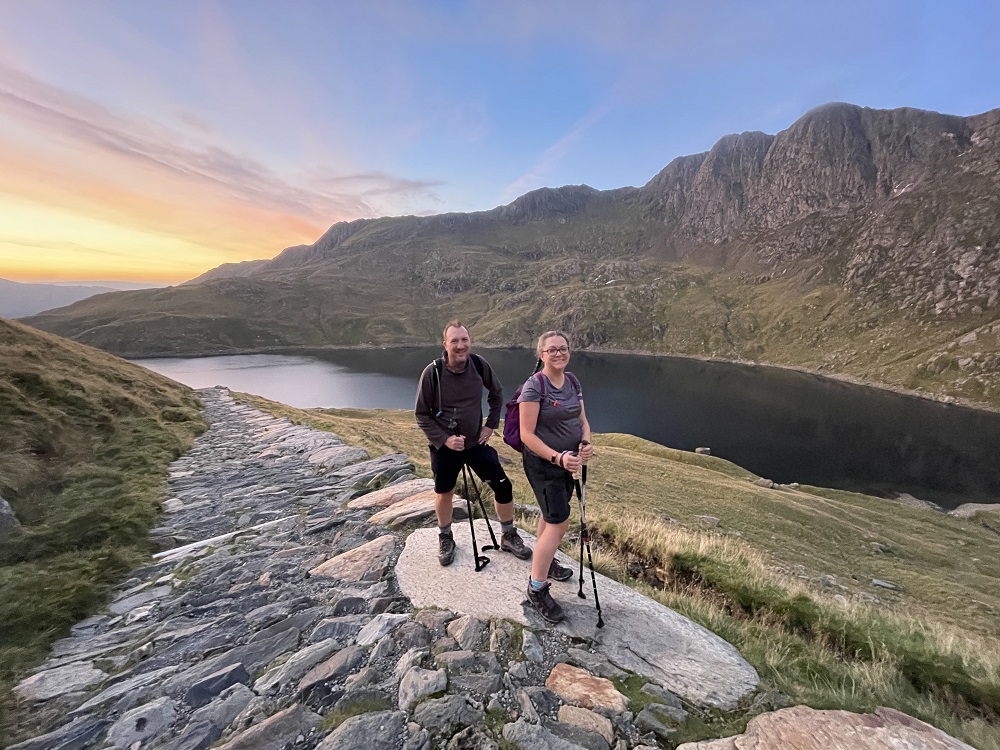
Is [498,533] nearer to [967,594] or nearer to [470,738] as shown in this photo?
[470,738]

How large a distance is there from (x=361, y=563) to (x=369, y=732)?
3718mm

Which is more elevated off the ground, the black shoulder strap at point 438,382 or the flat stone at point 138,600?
the black shoulder strap at point 438,382

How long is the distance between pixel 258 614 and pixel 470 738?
162 inches

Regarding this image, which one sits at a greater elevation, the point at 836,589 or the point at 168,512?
the point at 168,512

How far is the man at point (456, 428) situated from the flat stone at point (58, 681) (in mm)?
4539

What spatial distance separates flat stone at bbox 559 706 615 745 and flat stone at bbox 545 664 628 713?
150mm

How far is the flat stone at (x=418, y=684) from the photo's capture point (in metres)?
4.45

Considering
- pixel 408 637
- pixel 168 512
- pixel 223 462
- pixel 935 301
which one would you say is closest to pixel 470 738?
pixel 408 637

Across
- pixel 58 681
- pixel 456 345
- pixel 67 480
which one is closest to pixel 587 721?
pixel 456 345

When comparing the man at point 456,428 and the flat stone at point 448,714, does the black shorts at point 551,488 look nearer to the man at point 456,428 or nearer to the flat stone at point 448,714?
the man at point 456,428

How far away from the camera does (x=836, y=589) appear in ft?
51.0

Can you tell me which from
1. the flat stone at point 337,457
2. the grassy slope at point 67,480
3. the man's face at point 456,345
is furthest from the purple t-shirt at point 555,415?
the flat stone at point 337,457

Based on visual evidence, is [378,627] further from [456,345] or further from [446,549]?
[456,345]

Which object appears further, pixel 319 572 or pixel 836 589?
pixel 836 589
